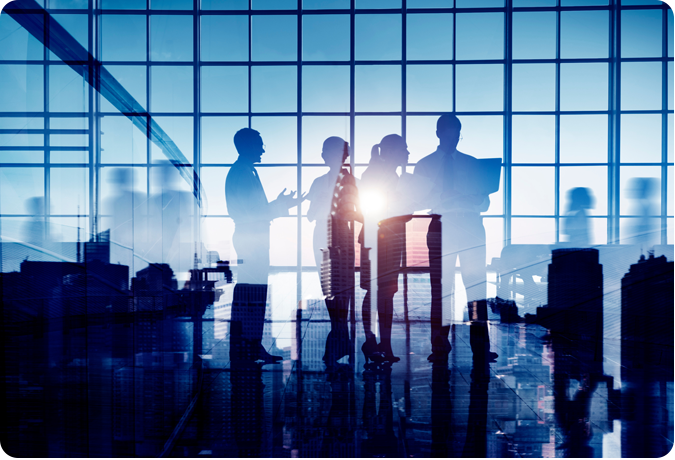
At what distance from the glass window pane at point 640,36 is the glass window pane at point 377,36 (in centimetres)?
273

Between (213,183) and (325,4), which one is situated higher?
(325,4)

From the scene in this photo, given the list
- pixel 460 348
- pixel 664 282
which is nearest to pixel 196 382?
pixel 460 348

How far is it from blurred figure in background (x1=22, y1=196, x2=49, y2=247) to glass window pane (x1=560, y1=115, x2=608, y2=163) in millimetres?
4738

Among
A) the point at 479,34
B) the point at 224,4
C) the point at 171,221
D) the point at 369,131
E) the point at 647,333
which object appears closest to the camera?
the point at 171,221

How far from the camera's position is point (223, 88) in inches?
166

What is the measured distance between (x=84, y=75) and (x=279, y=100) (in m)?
2.55

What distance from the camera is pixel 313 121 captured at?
3.85 meters

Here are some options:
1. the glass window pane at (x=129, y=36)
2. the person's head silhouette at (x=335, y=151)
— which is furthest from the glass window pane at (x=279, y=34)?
the glass window pane at (x=129, y=36)

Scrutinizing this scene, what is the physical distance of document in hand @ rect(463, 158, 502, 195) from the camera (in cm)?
371

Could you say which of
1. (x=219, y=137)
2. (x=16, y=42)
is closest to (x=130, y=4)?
(x=219, y=137)

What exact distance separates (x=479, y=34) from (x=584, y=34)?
1282 mm

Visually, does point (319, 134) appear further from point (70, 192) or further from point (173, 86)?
point (70, 192)

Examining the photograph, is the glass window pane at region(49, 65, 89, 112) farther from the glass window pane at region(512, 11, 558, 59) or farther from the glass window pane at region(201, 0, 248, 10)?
the glass window pane at region(512, 11, 558, 59)

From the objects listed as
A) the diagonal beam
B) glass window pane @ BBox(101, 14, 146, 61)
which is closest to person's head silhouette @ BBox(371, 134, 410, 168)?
the diagonal beam
